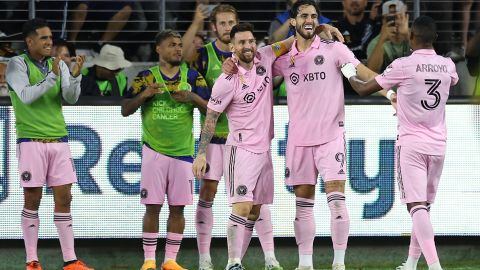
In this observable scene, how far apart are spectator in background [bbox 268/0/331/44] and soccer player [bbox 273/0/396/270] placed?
6.39ft

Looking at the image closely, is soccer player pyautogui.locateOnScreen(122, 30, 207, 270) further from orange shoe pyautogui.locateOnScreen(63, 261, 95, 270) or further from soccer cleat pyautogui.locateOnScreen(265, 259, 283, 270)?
soccer cleat pyautogui.locateOnScreen(265, 259, 283, 270)

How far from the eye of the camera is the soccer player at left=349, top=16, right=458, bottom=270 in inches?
455

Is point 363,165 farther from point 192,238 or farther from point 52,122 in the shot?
point 52,122

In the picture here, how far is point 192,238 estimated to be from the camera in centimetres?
1352

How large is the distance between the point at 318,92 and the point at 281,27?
248cm

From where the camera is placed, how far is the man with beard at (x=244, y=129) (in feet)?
38.8

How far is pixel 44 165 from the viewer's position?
1264 centimetres

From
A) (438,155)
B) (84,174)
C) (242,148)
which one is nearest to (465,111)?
(438,155)

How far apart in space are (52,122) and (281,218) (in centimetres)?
254

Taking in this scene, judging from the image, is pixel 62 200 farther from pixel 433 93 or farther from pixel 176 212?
pixel 433 93

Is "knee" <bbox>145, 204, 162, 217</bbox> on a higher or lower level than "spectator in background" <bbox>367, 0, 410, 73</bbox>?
lower

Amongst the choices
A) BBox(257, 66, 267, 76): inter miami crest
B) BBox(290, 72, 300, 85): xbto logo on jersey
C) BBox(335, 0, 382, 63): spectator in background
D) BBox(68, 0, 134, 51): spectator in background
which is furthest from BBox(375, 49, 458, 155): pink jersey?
BBox(68, 0, 134, 51): spectator in background

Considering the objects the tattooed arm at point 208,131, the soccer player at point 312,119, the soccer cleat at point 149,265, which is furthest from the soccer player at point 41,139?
the soccer player at point 312,119

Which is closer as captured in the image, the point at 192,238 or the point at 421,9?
the point at 192,238
